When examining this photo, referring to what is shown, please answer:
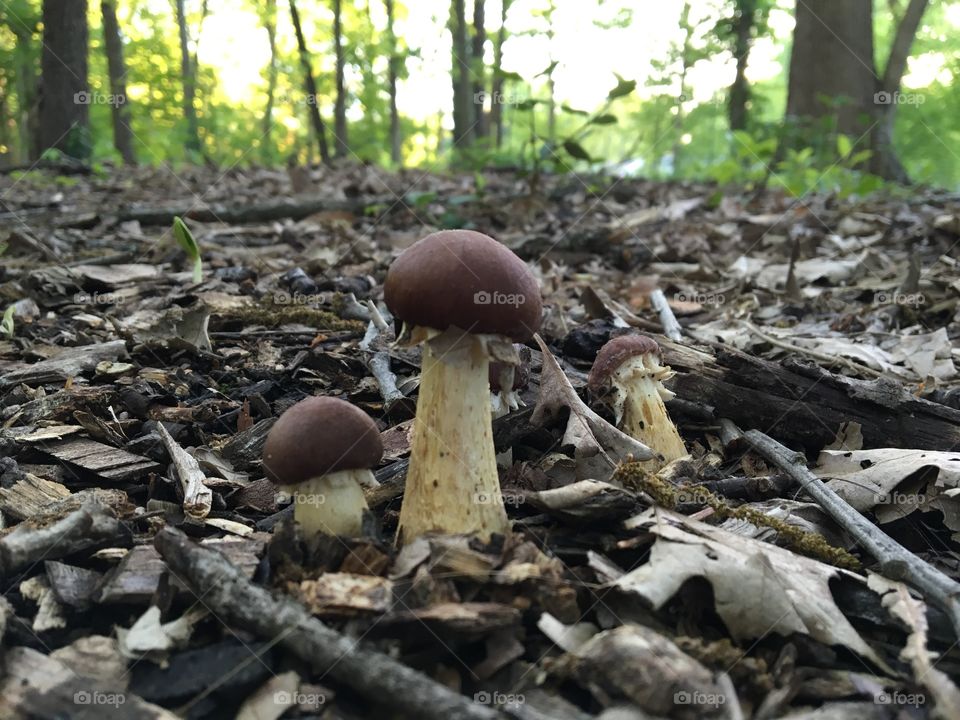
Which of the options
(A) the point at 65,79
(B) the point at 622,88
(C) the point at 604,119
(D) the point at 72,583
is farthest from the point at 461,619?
(A) the point at 65,79

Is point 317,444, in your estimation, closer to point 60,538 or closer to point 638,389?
point 60,538

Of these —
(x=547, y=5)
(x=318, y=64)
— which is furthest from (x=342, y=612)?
(x=318, y=64)

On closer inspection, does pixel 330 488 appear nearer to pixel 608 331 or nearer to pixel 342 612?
pixel 342 612

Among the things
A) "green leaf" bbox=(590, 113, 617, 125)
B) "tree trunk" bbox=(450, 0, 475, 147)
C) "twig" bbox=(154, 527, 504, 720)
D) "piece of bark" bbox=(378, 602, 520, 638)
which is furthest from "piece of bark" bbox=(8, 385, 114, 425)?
"tree trunk" bbox=(450, 0, 475, 147)

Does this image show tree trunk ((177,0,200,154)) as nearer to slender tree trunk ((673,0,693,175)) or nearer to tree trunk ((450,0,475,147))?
tree trunk ((450,0,475,147))

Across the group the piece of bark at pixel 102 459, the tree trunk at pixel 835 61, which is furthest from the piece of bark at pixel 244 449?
the tree trunk at pixel 835 61

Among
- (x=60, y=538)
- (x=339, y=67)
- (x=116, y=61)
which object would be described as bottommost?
(x=60, y=538)
